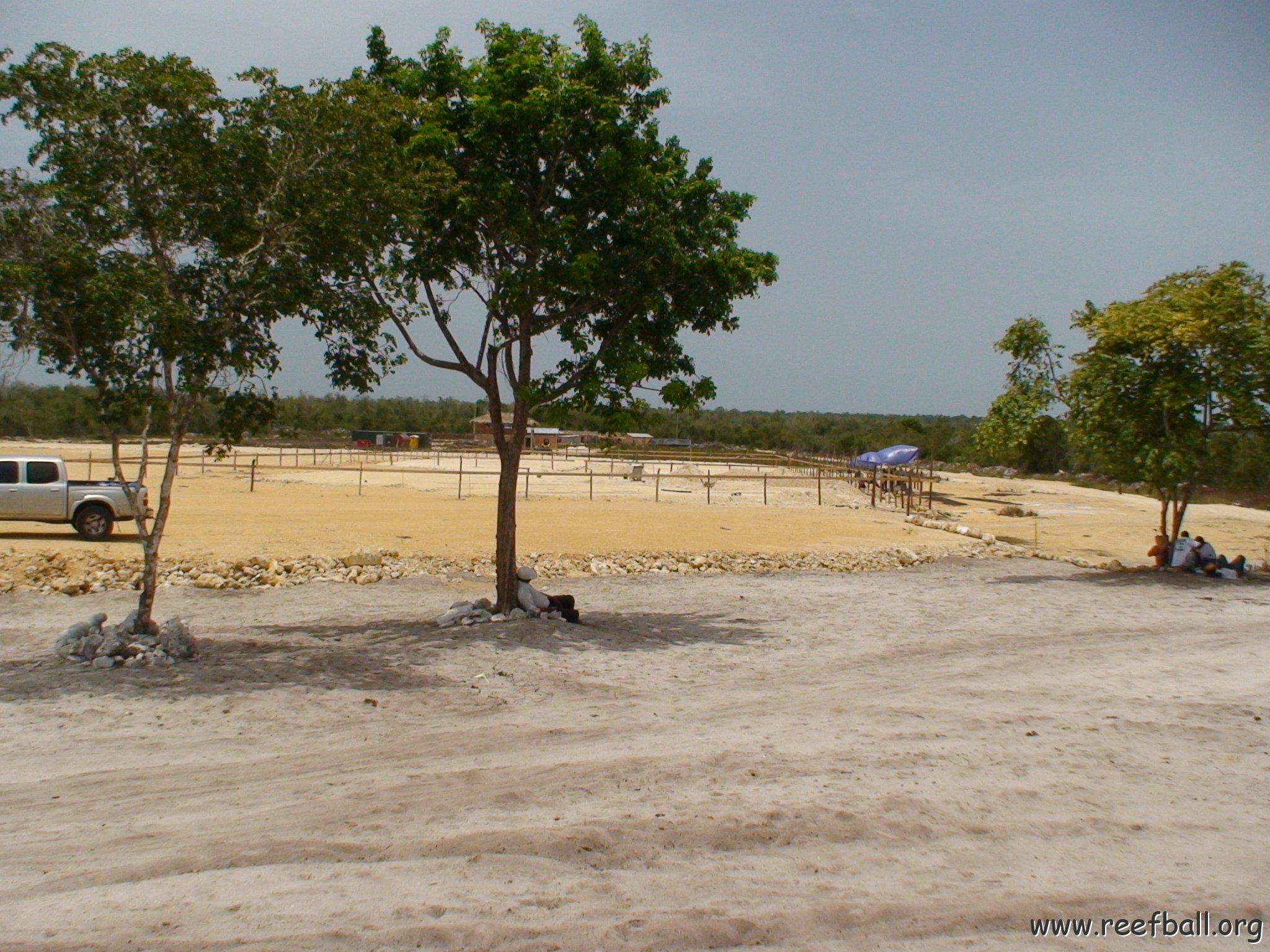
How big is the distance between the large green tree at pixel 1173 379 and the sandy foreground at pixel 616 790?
7.06 meters

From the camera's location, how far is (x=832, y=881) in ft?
16.7

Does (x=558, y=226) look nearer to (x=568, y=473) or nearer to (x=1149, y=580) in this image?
(x=1149, y=580)

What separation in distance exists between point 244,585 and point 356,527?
10185 millimetres

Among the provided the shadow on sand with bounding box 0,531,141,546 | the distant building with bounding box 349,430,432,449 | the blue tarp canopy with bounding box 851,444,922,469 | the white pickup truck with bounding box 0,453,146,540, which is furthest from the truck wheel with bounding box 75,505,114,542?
the distant building with bounding box 349,430,432,449

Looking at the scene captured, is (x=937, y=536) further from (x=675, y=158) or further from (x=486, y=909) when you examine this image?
(x=486, y=909)

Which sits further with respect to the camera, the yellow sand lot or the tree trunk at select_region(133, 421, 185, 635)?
the yellow sand lot

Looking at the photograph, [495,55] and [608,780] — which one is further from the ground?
[495,55]

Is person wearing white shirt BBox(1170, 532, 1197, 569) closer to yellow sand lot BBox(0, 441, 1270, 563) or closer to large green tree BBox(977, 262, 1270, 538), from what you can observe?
large green tree BBox(977, 262, 1270, 538)

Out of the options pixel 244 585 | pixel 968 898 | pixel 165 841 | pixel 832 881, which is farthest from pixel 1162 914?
pixel 244 585

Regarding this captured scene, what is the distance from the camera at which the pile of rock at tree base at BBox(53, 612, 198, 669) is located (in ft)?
28.8

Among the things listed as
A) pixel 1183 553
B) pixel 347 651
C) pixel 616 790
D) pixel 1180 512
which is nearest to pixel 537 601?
pixel 347 651

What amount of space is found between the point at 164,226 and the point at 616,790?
6.27 meters

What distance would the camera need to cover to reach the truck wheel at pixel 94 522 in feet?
67.8

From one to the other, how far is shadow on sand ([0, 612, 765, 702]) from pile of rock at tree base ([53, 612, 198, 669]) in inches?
5.2
